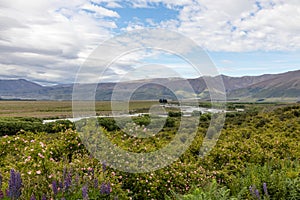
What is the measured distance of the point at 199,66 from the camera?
22.1 ft

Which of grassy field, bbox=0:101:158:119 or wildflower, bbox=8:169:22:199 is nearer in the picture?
wildflower, bbox=8:169:22:199

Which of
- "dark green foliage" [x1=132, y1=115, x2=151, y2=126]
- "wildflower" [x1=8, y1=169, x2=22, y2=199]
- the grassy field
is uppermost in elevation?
"wildflower" [x1=8, y1=169, x2=22, y2=199]

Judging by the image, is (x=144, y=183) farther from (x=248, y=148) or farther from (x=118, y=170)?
(x=248, y=148)

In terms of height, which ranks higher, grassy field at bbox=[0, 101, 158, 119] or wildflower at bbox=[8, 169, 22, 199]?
wildflower at bbox=[8, 169, 22, 199]

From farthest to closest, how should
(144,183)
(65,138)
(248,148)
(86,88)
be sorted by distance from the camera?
(248,148)
(65,138)
(86,88)
(144,183)

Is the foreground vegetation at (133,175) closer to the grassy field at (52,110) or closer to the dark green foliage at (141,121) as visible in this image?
the dark green foliage at (141,121)

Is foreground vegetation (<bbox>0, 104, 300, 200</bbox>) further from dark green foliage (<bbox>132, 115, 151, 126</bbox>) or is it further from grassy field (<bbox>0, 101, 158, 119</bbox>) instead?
grassy field (<bbox>0, 101, 158, 119</bbox>)

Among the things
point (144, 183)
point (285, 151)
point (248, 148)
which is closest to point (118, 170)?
point (144, 183)

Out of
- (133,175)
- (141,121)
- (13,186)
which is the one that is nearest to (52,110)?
(141,121)

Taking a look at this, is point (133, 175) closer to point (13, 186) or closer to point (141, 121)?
point (13, 186)

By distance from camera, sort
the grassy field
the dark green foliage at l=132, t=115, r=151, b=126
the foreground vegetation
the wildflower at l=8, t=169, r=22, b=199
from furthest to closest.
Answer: the grassy field → the dark green foliage at l=132, t=115, r=151, b=126 → the foreground vegetation → the wildflower at l=8, t=169, r=22, b=199

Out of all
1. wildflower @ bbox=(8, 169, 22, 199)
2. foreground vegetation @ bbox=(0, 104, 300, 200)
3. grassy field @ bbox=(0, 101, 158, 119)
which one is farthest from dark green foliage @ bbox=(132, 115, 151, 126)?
grassy field @ bbox=(0, 101, 158, 119)

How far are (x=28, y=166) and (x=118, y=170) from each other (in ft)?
5.78

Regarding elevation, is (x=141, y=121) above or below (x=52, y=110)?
above
